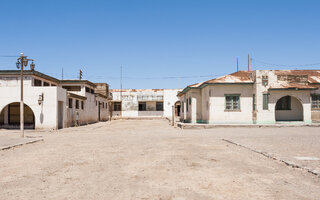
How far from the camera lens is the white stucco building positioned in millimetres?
21438

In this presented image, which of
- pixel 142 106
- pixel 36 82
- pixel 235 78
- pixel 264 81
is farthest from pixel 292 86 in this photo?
pixel 142 106

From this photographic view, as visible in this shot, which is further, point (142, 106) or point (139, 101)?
point (142, 106)

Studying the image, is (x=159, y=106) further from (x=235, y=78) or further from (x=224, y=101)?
(x=224, y=101)

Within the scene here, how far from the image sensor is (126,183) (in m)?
4.53

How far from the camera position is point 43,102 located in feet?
66.4

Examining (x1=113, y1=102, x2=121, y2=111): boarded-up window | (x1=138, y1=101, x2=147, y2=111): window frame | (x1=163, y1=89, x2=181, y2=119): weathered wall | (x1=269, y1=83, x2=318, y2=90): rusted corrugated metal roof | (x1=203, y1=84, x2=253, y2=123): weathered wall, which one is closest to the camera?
(x1=269, y1=83, x2=318, y2=90): rusted corrugated metal roof

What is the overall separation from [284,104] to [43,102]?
20.6 metres

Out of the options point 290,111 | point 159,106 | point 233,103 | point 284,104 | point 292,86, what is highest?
point 292,86

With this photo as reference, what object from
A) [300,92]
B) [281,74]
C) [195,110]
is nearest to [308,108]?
[300,92]

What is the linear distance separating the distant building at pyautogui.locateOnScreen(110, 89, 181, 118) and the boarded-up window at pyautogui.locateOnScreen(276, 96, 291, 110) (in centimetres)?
2719

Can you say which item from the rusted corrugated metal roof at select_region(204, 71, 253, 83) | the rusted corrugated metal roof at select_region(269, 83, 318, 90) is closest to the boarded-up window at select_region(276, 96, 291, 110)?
the rusted corrugated metal roof at select_region(269, 83, 318, 90)

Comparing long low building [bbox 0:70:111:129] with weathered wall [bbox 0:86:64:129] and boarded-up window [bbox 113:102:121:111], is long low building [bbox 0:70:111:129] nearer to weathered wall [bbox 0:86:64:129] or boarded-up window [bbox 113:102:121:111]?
→ weathered wall [bbox 0:86:64:129]

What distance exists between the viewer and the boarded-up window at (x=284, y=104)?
22.7 meters

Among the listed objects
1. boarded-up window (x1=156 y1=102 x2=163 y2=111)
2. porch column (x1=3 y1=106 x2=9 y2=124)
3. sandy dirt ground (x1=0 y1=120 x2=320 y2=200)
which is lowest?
sandy dirt ground (x1=0 y1=120 x2=320 y2=200)
